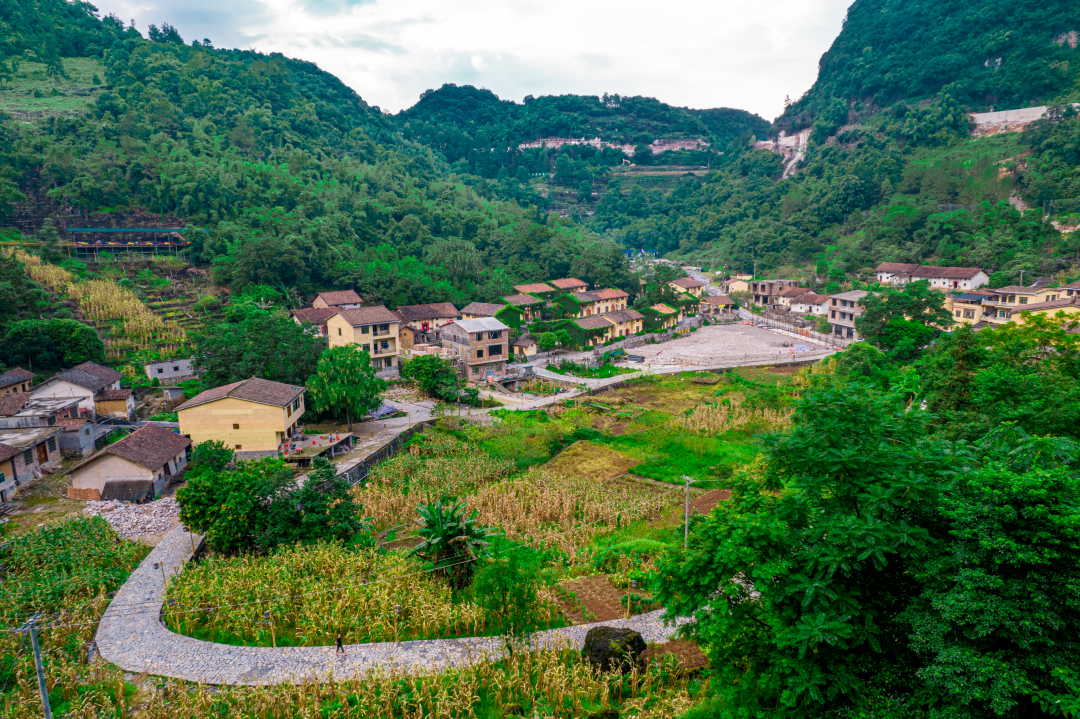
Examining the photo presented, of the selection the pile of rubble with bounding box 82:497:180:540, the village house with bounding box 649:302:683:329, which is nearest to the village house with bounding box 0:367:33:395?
the pile of rubble with bounding box 82:497:180:540

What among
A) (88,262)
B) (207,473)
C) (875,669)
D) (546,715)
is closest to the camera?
(875,669)

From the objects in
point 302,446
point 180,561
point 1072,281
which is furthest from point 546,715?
point 1072,281

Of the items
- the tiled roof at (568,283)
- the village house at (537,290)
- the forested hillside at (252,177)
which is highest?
the forested hillside at (252,177)

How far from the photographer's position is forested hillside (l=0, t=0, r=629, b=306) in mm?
49312

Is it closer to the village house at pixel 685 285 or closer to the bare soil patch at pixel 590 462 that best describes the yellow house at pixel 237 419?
the bare soil patch at pixel 590 462

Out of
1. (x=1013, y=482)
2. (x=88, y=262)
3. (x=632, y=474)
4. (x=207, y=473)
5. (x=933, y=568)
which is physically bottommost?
(x=632, y=474)

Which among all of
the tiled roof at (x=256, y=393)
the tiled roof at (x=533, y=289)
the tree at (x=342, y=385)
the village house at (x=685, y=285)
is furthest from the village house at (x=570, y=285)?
the tiled roof at (x=256, y=393)

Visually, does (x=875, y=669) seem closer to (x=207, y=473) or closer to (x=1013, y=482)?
(x=1013, y=482)

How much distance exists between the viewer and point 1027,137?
221 feet

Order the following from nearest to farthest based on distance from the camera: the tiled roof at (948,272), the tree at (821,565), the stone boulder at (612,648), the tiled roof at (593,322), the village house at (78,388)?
the tree at (821,565) → the stone boulder at (612,648) → the village house at (78,388) → the tiled roof at (593,322) → the tiled roof at (948,272)

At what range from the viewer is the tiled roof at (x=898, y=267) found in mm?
56459

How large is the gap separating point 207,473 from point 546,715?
13966 millimetres

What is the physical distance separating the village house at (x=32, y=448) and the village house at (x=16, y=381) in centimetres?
479

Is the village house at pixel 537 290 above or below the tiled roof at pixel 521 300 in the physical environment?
above
